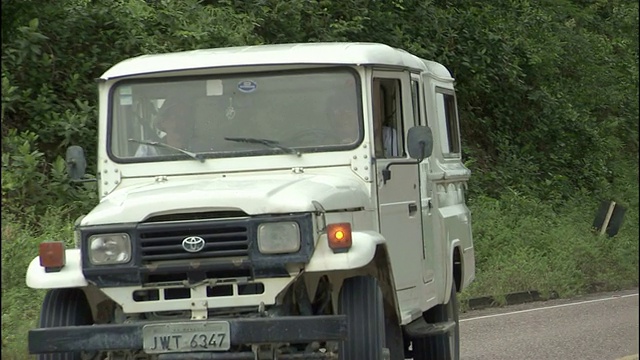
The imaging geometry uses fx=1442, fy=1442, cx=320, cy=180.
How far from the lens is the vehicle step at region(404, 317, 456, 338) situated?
399 inches

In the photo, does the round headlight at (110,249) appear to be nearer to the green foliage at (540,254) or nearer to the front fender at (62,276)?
the front fender at (62,276)

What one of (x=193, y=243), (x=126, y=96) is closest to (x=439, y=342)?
(x=126, y=96)

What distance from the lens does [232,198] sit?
8.07 m

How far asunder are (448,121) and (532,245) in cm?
941

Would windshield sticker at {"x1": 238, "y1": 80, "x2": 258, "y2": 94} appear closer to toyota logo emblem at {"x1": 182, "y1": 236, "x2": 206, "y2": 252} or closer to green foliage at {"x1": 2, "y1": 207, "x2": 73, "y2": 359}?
toyota logo emblem at {"x1": 182, "y1": 236, "x2": 206, "y2": 252}

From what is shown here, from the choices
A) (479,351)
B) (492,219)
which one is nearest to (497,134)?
(492,219)

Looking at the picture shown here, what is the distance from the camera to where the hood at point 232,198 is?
803 centimetres

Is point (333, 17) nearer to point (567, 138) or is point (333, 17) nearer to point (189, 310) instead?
point (567, 138)

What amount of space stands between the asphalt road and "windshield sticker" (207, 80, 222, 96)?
384 cm

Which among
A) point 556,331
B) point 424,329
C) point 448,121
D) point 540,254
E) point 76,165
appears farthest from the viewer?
point 540,254

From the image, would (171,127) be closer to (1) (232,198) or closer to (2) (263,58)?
(2) (263,58)

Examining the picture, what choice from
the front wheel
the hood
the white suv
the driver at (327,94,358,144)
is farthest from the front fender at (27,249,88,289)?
the front wheel

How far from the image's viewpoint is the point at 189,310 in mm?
8148

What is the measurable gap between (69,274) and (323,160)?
1.86 meters
